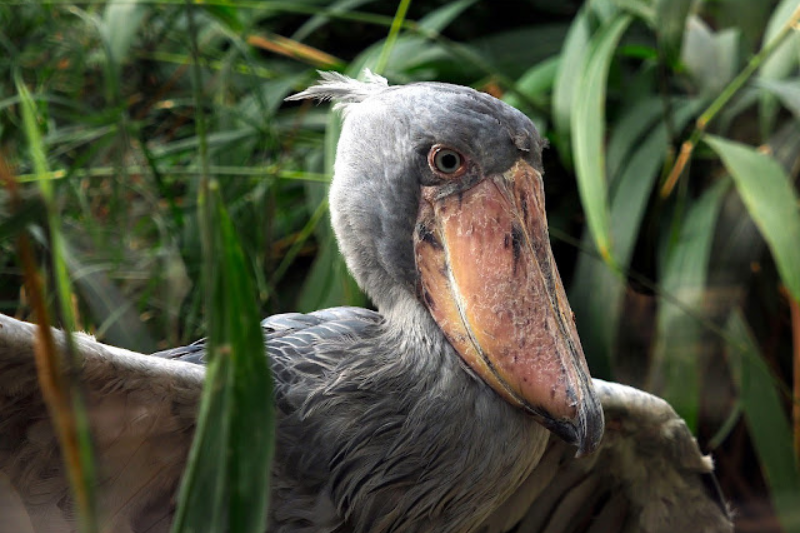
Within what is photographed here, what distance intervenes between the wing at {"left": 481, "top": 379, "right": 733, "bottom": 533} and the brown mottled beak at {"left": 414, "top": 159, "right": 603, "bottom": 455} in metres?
0.32

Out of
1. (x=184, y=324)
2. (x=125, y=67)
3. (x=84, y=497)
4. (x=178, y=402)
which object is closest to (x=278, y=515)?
(x=178, y=402)

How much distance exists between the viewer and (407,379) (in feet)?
3.26

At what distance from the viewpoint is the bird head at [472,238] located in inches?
36.5

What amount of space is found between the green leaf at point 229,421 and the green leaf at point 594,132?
42.8 inches

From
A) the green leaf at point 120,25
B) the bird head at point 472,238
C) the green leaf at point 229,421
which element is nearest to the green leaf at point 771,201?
the bird head at point 472,238

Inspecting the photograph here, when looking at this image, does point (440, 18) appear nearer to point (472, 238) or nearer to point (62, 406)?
point (472, 238)

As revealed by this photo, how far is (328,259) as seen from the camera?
1.73 meters

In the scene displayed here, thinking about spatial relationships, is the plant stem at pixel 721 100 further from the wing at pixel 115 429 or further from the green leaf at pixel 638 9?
the wing at pixel 115 429

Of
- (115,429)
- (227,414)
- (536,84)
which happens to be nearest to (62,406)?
(227,414)

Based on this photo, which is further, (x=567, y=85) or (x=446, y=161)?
(x=567, y=85)

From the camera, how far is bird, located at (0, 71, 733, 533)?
92 centimetres

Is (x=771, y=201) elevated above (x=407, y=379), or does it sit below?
above

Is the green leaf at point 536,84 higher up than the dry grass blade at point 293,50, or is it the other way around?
the dry grass blade at point 293,50

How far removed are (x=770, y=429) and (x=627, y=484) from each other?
503mm
